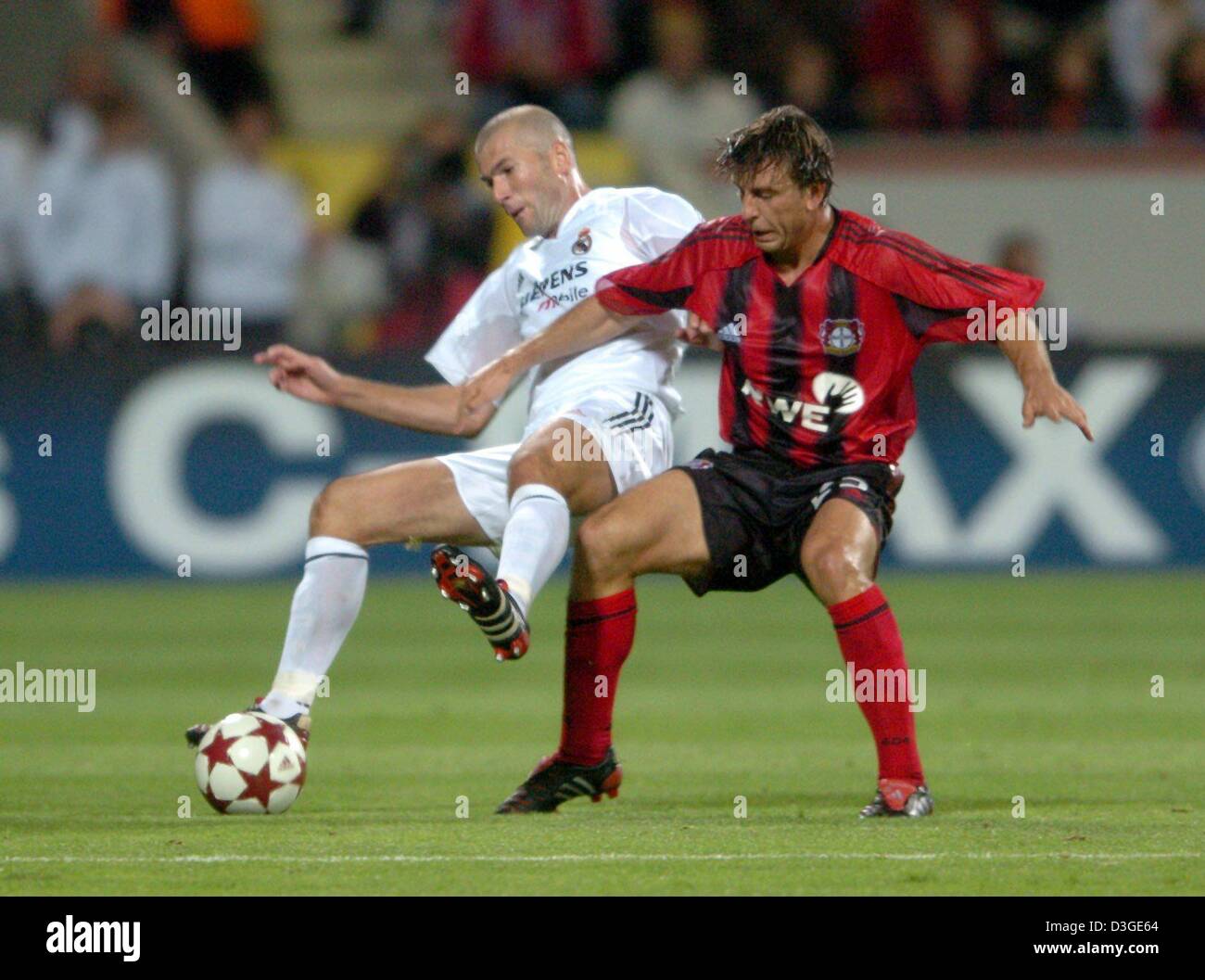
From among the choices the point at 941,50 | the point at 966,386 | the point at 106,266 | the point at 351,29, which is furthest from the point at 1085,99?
the point at 106,266

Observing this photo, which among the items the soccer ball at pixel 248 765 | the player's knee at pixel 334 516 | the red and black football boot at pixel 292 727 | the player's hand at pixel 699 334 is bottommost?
the soccer ball at pixel 248 765

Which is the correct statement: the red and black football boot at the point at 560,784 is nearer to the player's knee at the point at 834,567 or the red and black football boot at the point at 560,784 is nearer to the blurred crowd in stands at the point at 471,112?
the player's knee at the point at 834,567

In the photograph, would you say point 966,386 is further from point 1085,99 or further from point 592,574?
point 592,574

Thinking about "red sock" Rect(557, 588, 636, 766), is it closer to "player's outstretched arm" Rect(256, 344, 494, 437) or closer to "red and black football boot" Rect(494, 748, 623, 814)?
"red and black football boot" Rect(494, 748, 623, 814)

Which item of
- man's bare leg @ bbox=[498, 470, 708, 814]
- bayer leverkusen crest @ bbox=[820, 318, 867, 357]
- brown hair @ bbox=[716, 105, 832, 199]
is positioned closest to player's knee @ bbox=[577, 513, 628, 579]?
man's bare leg @ bbox=[498, 470, 708, 814]

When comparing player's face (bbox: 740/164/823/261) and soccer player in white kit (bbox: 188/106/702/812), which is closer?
player's face (bbox: 740/164/823/261)

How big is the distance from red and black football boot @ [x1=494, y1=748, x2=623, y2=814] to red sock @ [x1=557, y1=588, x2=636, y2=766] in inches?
1.2

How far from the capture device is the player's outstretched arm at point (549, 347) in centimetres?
744

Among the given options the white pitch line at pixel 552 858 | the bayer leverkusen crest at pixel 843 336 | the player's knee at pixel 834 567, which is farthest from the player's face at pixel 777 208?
the white pitch line at pixel 552 858

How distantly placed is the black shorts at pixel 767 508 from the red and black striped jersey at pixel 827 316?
8 centimetres

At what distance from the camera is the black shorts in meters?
7.05

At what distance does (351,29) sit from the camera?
19.6 metres

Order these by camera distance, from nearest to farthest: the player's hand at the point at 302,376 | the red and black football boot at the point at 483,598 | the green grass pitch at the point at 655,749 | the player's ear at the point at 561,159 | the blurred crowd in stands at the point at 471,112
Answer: the green grass pitch at the point at 655,749, the red and black football boot at the point at 483,598, the player's hand at the point at 302,376, the player's ear at the point at 561,159, the blurred crowd in stands at the point at 471,112

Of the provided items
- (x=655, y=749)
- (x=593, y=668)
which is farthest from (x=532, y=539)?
(x=655, y=749)
